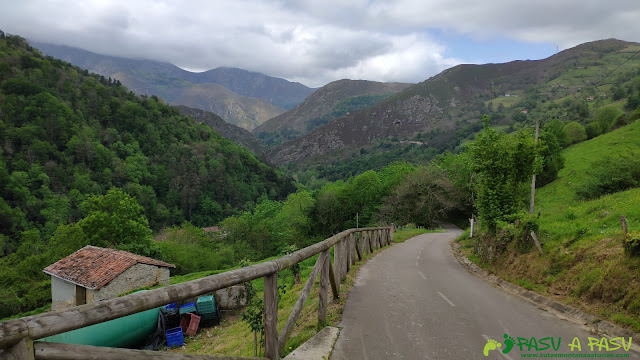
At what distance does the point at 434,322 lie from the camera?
7023 mm

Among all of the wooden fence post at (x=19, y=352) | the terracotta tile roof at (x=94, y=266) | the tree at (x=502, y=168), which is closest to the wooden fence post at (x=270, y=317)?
the wooden fence post at (x=19, y=352)

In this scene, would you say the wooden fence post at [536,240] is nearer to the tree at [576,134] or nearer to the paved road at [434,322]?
the paved road at [434,322]

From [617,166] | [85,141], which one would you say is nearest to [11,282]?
[617,166]

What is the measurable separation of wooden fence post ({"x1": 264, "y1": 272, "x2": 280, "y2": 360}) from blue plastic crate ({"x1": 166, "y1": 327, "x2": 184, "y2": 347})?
11.5m

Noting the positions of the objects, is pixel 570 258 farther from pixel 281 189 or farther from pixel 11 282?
pixel 281 189

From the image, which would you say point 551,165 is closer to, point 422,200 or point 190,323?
point 422,200

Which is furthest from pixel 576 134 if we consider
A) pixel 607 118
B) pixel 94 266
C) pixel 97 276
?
pixel 94 266

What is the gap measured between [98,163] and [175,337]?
10443 cm

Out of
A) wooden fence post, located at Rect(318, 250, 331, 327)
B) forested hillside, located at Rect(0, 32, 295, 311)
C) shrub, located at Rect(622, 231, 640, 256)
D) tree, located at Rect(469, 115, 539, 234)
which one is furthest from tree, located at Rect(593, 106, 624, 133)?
forested hillside, located at Rect(0, 32, 295, 311)

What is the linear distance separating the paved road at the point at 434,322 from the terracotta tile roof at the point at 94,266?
2544 centimetres

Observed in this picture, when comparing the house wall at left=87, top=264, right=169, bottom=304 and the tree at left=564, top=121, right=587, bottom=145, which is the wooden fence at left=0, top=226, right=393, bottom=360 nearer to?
the house wall at left=87, top=264, right=169, bottom=304

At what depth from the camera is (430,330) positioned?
257 inches

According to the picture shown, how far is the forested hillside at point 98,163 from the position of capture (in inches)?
2867

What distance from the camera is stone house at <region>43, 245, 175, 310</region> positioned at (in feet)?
95.2
